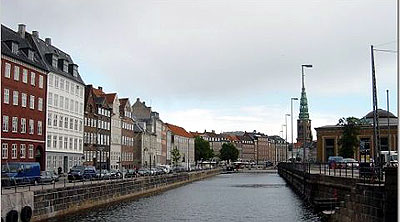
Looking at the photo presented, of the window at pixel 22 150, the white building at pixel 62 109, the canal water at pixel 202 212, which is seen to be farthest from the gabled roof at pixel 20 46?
the canal water at pixel 202 212

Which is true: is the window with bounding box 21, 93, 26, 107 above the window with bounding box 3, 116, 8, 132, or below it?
above

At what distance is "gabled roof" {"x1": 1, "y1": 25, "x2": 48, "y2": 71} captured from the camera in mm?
59469

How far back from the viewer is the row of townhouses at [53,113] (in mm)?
59562

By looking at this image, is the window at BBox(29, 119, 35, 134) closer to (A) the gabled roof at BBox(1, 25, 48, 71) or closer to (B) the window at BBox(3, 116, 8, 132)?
(B) the window at BBox(3, 116, 8, 132)

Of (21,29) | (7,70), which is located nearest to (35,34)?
(21,29)

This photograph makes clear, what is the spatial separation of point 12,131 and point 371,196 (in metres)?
47.6

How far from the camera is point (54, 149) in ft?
239

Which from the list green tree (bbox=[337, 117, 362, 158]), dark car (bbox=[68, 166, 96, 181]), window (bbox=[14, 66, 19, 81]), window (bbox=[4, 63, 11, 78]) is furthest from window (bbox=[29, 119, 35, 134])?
green tree (bbox=[337, 117, 362, 158])

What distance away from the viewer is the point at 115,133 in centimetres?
10681

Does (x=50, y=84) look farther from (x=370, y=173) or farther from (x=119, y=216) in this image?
(x=370, y=173)

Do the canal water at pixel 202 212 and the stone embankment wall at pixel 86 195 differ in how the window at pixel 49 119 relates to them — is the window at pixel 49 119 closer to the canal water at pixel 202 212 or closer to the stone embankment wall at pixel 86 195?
the stone embankment wall at pixel 86 195

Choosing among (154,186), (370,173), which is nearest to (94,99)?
(154,186)

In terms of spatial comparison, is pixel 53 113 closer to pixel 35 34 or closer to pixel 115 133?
pixel 35 34

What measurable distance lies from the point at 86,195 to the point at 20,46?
29078 mm
